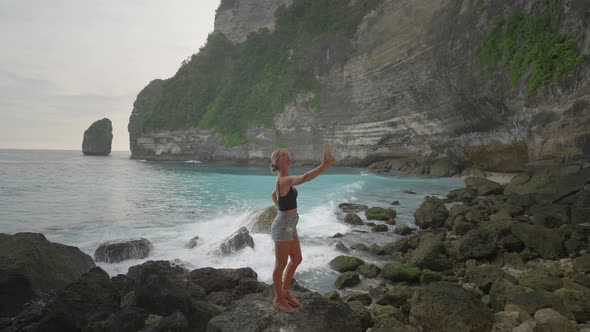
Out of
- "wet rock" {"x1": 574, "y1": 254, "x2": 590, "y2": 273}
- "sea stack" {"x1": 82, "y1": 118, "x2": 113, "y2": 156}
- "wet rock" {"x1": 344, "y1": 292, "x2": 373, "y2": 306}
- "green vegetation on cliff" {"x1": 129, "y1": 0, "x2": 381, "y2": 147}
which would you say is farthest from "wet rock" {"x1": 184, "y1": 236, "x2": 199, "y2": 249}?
"sea stack" {"x1": 82, "y1": 118, "x2": 113, "y2": 156}

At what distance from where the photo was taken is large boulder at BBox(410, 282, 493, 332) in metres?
4.95

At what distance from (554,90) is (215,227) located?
21227 mm

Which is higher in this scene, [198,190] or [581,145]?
[581,145]

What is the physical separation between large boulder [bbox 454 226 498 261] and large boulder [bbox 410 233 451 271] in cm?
46

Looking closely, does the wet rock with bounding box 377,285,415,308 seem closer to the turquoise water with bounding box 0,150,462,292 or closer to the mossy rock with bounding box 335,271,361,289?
the mossy rock with bounding box 335,271,361,289

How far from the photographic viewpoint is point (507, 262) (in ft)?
28.3

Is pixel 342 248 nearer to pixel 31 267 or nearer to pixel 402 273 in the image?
pixel 402 273

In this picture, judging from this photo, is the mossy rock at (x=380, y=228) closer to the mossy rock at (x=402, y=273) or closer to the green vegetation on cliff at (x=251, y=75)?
the mossy rock at (x=402, y=273)

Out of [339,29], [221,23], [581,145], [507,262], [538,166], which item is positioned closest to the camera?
[507,262]

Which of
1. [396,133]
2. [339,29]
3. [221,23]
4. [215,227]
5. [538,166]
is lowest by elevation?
[215,227]

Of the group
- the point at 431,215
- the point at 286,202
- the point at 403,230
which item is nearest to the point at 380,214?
the point at 431,215

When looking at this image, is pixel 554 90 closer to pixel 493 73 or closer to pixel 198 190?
pixel 493 73

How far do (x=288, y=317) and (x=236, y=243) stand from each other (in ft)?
21.4

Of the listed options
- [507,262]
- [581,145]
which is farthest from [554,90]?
[507,262]
